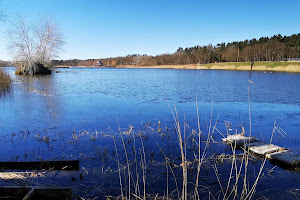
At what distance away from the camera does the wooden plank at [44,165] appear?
3.71m

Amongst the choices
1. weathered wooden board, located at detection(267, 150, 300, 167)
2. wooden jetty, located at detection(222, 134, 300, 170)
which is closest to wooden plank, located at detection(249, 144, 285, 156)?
wooden jetty, located at detection(222, 134, 300, 170)

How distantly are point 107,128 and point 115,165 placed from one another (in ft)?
7.53

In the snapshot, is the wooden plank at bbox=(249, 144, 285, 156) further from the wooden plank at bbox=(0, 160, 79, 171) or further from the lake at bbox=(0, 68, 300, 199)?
the wooden plank at bbox=(0, 160, 79, 171)

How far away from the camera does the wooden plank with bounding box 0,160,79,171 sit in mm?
3709

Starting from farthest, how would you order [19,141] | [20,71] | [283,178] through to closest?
[20,71]
[19,141]
[283,178]

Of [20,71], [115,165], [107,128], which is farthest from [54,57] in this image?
[115,165]

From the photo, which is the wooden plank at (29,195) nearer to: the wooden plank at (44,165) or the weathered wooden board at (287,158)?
the wooden plank at (44,165)

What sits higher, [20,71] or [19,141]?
[20,71]

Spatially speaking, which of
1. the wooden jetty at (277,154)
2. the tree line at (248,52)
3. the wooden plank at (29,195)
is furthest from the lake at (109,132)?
the tree line at (248,52)

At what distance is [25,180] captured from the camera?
10.6 feet

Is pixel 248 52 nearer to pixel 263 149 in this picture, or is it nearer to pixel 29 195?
pixel 263 149

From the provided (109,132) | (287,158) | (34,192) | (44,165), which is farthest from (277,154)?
(44,165)

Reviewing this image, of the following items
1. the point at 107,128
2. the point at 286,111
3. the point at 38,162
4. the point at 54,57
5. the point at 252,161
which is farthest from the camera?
the point at 54,57

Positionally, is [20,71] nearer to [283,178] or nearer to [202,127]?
[202,127]
